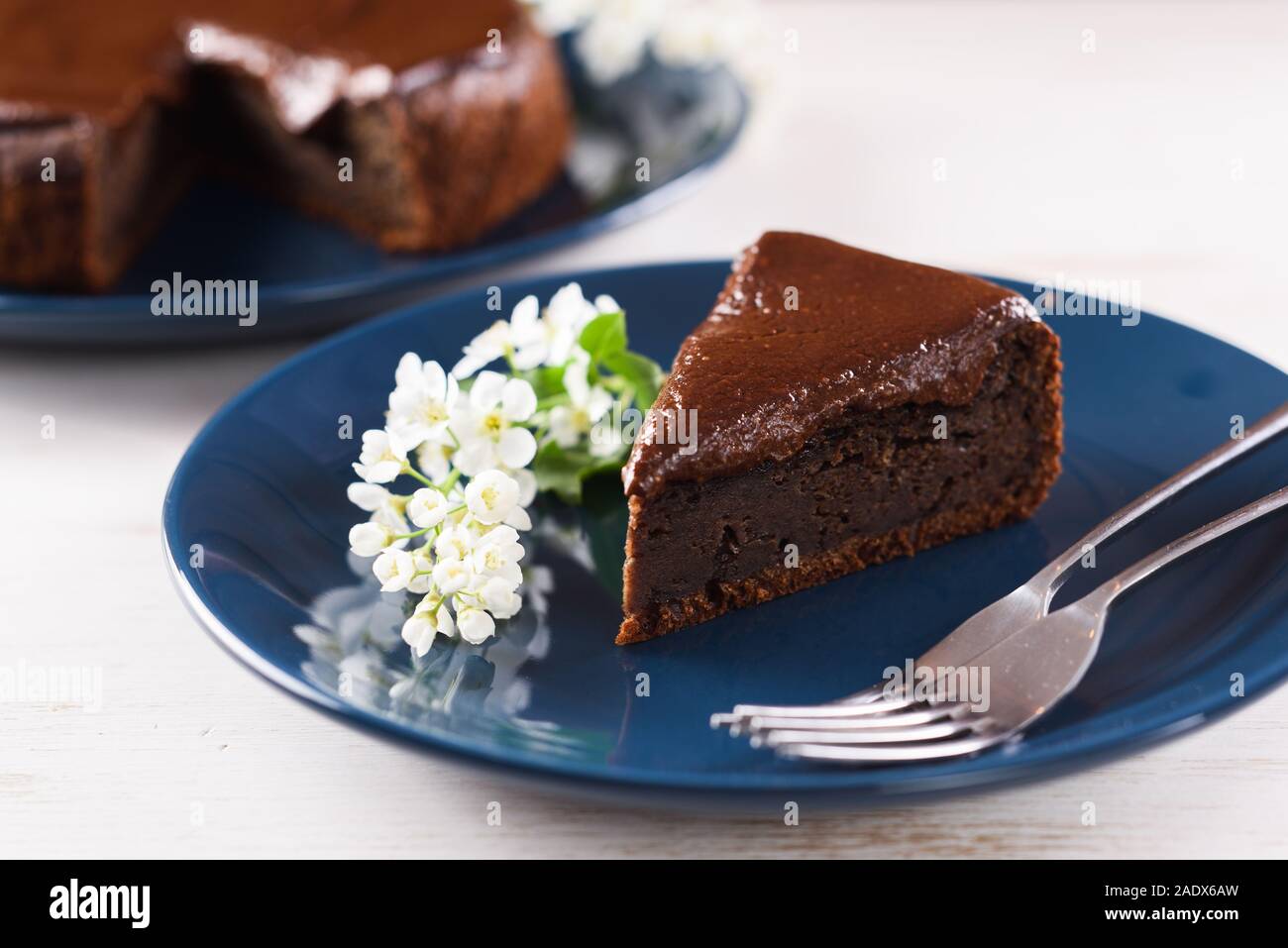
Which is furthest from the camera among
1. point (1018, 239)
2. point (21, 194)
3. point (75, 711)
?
point (1018, 239)

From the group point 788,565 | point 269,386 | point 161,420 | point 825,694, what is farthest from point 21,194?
point 825,694

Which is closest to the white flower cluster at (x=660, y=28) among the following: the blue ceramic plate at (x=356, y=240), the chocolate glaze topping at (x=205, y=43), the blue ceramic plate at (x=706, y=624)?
the blue ceramic plate at (x=356, y=240)

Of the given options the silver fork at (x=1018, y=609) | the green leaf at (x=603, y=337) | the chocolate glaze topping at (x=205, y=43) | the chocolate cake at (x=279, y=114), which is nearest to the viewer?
the silver fork at (x=1018, y=609)

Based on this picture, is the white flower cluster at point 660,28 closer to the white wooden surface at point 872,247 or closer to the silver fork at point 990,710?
the white wooden surface at point 872,247

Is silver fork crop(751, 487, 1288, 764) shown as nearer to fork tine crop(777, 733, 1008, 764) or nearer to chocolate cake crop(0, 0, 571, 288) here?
fork tine crop(777, 733, 1008, 764)

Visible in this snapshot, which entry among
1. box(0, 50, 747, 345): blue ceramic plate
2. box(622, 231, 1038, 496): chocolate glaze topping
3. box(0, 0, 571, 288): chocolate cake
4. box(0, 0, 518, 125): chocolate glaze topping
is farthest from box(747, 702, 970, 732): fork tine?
box(0, 0, 518, 125): chocolate glaze topping

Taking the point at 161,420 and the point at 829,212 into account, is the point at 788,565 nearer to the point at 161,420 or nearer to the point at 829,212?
the point at 161,420

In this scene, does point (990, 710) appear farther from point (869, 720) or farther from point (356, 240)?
point (356, 240)
